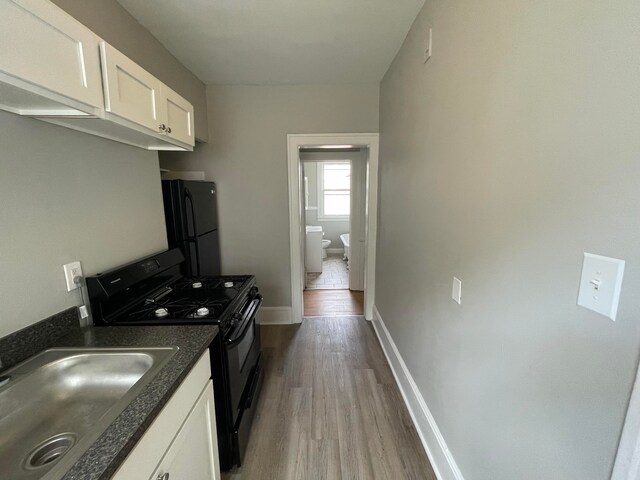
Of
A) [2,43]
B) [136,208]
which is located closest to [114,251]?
[136,208]

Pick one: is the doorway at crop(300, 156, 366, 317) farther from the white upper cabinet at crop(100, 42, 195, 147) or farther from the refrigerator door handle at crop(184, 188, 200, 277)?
the white upper cabinet at crop(100, 42, 195, 147)

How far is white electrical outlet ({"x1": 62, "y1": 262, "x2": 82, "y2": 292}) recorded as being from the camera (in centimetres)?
123

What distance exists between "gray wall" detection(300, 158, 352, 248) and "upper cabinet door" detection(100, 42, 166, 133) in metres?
4.98

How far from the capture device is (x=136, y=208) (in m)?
1.73

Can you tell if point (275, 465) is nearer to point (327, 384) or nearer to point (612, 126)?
point (327, 384)

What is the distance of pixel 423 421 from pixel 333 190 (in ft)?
17.7

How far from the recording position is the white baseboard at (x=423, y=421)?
1.36 m

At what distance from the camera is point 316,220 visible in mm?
6574

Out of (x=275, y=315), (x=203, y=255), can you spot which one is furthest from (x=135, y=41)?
(x=275, y=315)

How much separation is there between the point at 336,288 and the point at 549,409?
3.67 m

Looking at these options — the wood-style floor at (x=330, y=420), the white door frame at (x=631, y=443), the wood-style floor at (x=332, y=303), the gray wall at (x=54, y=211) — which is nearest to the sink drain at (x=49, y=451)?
the gray wall at (x=54, y=211)

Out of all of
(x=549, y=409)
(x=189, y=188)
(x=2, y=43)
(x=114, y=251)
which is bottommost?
(x=549, y=409)

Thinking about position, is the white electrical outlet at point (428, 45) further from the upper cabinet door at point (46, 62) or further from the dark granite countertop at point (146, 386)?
the dark granite countertop at point (146, 386)

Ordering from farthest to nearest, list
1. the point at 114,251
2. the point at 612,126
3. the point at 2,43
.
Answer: the point at 114,251 < the point at 2,43 < the point at 612,126
